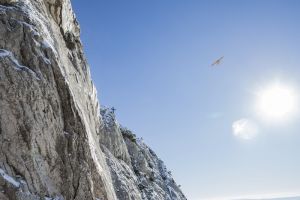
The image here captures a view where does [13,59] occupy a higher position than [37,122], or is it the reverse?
[13,59]

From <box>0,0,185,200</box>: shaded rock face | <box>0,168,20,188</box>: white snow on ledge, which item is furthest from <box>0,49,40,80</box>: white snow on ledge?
<box>0,168,20,188</box>: white snow on ledge

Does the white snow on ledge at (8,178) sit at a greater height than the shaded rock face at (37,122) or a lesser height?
lesser

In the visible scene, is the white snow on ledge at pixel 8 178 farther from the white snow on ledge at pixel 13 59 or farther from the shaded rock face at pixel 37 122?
the white snow on ledge at pixel 13 59

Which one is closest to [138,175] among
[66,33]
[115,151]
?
[115,151]

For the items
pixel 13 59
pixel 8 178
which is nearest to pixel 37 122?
pixel 8 178

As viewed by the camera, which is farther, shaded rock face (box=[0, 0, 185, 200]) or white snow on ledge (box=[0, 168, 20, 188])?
shaded rock face (box=[0, 0, 185, 200])

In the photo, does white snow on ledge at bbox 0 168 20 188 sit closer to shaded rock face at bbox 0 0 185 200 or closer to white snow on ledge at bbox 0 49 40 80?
shaded rock face at bbox 0 0 185 200

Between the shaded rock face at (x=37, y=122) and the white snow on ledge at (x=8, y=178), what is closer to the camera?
the white snow on ledge at (x=8, y=178)

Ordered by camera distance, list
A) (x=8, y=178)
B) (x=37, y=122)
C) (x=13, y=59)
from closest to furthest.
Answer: (x=8, y=178) < (x=37, y=122) < (x=13, y=59)

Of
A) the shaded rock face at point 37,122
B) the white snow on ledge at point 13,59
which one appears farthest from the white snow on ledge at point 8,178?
the white snow on ledge at point 13,59

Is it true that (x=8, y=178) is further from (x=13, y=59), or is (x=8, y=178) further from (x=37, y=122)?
(x=13, y=59)

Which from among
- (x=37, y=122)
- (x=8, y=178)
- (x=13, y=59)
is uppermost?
(x=13, y=59)

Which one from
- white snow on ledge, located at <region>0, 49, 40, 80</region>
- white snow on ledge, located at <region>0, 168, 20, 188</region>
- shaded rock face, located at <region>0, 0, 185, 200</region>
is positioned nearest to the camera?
white snow on ledge, located at <region>0, 168, 20, 188</region>

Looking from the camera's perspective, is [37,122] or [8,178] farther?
[37,122]
